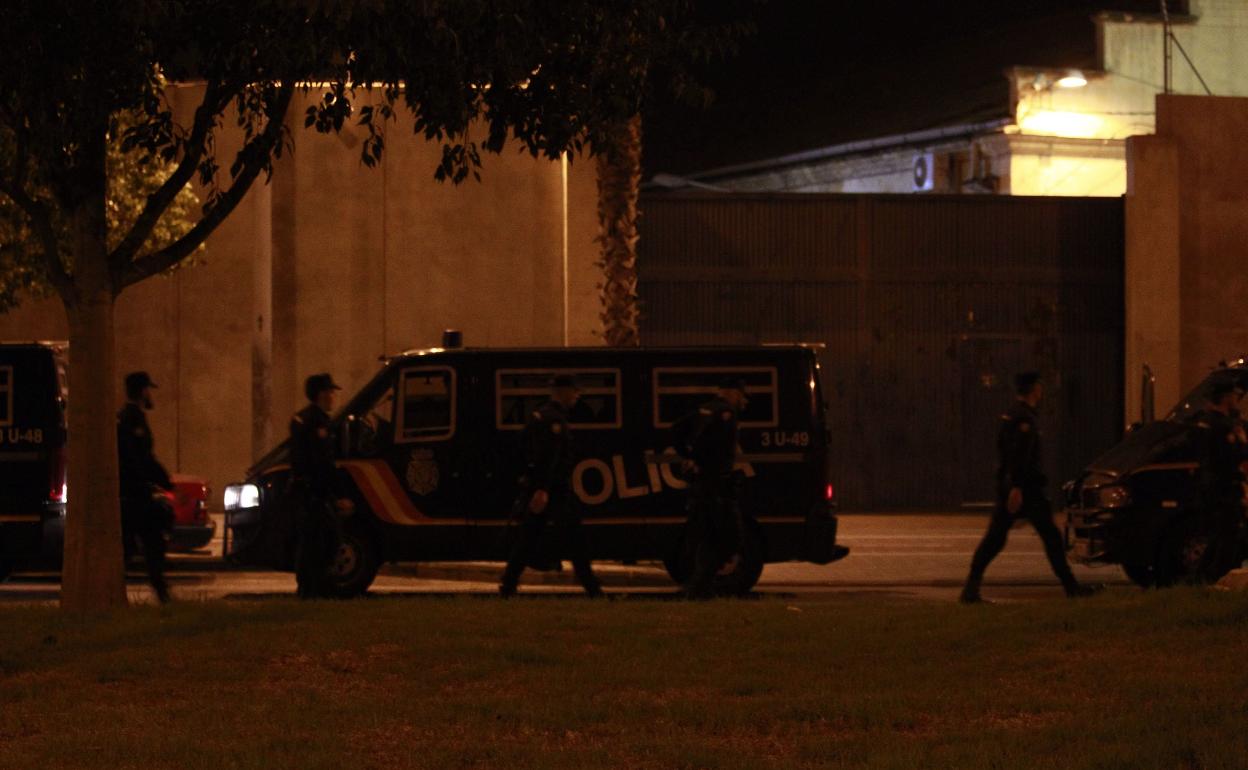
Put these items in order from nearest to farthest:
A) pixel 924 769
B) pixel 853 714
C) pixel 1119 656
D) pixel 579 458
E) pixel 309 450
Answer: pixel 924 769 → pixel 853 714 → pixel 1119 656 → pixel 309 450 → pixel 579 458

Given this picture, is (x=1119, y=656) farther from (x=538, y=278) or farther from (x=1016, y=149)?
(x=1016, y=149)

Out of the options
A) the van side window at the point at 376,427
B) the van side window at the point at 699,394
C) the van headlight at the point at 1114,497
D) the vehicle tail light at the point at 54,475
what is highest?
the van side window at the point at 699,394

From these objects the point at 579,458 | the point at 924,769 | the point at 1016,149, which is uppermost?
the point at 1016,149

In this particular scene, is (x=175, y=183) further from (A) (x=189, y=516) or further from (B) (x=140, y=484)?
(A) (x=189, y=516)

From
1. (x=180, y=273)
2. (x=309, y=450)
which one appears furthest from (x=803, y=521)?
(x=180, y=273)

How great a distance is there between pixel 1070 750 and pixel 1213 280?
23.3m

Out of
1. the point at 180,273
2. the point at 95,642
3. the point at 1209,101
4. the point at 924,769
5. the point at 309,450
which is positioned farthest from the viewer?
the point at 1209,101

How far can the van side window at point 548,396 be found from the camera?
1594 centimetres

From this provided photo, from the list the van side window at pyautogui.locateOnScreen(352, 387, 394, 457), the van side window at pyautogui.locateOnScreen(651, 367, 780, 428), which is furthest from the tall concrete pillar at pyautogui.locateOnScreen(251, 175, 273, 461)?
the van side window at pyautogui.locateOnScreen(651, 367, 780, 428)

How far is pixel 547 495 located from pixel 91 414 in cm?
350

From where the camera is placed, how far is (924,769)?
25.1ft

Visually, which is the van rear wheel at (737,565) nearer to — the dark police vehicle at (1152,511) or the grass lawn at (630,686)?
the dark police vehicle at (1152,511)

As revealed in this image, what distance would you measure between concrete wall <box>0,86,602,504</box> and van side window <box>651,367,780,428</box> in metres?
12.0

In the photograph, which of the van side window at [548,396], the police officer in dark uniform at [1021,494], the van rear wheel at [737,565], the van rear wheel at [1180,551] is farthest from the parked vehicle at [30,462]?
the van rear wheel at [1180,551]
